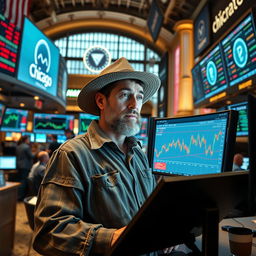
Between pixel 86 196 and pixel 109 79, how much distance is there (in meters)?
0.63

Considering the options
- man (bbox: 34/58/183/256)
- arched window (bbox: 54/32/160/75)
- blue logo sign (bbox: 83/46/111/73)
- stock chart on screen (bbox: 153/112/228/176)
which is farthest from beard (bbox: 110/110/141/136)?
arched window (bbox: 54/32/160/75)

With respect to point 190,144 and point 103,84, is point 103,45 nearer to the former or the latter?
point 103,84

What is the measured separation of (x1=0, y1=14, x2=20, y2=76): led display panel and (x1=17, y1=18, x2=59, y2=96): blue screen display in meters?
0.12

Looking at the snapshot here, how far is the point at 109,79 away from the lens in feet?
4.62

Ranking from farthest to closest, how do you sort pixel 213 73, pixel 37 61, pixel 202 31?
pixel 37 61 < pixel 202 31 < pixel 213 73

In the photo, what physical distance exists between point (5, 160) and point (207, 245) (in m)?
5.06

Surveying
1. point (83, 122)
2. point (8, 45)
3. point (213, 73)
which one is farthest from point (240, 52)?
point (83, 122)

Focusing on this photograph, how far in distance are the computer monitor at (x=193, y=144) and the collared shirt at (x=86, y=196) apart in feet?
0.86

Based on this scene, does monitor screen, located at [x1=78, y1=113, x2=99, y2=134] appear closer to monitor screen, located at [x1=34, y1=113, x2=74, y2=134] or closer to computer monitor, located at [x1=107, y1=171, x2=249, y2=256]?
monitor screen, located at [x1=34, y1=113, x2=74, y2=134]

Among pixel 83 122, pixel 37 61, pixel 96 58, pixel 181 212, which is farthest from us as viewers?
pixel 96 58

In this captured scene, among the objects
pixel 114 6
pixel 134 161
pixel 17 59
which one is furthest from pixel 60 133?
pixel 114 6

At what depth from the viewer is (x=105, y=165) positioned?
1257 mm

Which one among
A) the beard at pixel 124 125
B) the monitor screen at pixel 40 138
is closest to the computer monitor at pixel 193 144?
the beard at pixel 124 125

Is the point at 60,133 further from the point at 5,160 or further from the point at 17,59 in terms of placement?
the point at 17,59
